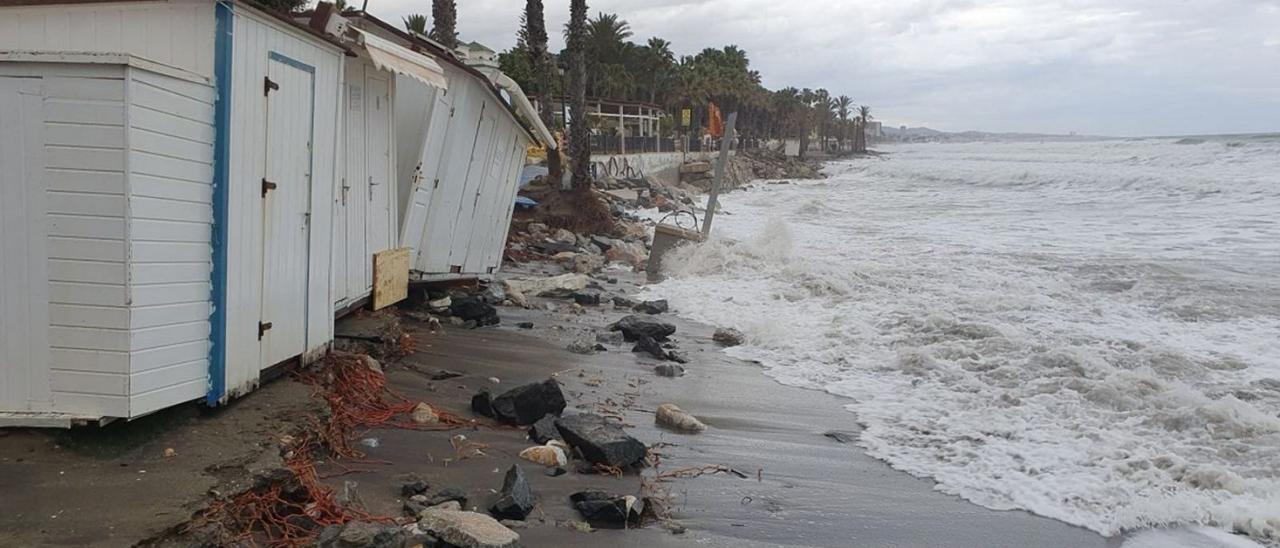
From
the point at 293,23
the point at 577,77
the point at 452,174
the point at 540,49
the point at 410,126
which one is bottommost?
the point at 452,174

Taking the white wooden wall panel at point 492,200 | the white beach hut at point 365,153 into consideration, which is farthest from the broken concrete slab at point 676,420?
the white wooden wall panel at point 492,200

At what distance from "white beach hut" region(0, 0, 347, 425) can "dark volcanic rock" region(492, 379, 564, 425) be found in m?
1.45

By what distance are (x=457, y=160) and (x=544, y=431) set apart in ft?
14.7

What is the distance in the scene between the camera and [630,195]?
99.0 ft

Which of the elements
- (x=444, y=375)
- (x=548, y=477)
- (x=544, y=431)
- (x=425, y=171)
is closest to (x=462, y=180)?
(x=425, y=171)

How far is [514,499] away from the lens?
14.4 ft

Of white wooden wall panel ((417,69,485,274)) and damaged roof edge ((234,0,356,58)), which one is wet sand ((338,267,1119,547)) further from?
damaged roof edge ((234,0,356,58))

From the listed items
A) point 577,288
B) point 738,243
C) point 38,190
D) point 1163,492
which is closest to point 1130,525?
point 1163,492

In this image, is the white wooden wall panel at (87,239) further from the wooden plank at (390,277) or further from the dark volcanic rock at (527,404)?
the wooden plank at (390,277)

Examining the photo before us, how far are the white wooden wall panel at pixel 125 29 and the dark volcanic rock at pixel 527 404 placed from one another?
2.64 m

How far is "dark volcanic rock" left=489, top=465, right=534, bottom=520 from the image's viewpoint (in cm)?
436

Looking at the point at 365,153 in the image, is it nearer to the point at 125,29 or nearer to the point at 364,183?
the point at 364,183

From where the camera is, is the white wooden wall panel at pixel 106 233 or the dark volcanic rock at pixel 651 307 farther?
the dark volcanic rock at pixel 651 307

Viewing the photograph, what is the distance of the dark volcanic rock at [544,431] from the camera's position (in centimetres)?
556
